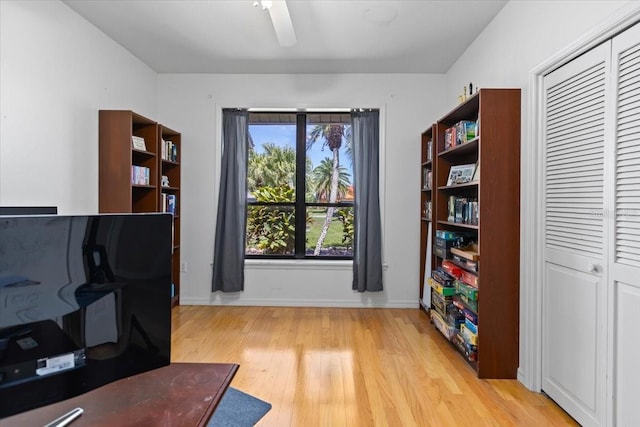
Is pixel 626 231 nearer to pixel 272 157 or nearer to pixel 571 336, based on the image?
pixel 571 336

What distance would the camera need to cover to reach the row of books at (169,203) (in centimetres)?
374

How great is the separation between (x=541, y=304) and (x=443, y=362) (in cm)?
86

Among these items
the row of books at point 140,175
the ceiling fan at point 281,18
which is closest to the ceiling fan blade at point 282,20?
the ceiling fan at point 281,18

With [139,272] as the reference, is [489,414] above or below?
below

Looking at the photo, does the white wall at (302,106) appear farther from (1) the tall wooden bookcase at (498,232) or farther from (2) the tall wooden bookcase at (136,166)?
(1) the tall wooden bookcase at (498,232)

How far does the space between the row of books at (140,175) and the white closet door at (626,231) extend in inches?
136

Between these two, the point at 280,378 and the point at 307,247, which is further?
the point at 307,247

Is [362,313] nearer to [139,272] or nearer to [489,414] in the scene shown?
[489,414]

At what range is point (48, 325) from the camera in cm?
80

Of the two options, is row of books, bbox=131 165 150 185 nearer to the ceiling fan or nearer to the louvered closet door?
the ceiling fan

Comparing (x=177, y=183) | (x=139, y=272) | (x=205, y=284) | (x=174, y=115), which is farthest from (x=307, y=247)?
(x=139, y=272)

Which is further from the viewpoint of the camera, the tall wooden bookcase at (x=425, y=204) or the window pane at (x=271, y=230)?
the window pane at (x=271, y=230)

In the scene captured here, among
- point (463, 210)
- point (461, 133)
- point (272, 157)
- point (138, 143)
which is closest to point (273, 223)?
point (272, 157)

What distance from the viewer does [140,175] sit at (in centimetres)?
335
